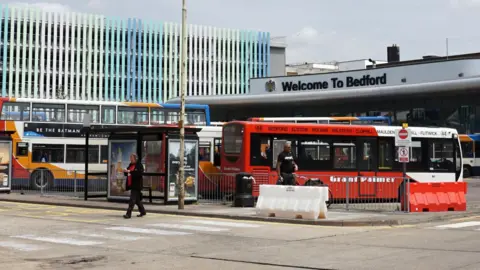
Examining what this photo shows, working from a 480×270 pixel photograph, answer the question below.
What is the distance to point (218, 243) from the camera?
13.8 m

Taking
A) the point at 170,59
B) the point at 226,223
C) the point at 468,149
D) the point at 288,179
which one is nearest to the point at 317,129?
the point at 288,179

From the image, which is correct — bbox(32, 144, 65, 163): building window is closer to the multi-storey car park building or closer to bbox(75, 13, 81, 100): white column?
the multi-storey car park building

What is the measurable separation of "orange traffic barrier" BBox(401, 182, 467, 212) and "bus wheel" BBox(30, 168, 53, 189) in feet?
56.5

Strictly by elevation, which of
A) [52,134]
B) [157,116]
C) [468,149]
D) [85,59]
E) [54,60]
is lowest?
[468,149]

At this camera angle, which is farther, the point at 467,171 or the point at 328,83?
the point at 328,83

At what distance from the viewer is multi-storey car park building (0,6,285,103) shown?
9512 centimetres

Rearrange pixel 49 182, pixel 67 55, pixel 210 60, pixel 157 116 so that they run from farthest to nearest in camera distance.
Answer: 1. pixel 210 60
2. pixel 67 55
3. pixel 157 116
4. pixel 49 182

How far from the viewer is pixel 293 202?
1836 cm

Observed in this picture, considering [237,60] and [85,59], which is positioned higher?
[237,60]

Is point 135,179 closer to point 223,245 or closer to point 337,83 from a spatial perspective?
point 223,245

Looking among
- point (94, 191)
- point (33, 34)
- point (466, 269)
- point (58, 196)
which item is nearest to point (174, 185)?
point (94, 191)

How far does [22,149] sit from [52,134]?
1569 millimetres

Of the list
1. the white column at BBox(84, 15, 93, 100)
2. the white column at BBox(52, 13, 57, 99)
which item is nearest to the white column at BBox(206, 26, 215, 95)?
the white column at BBox(84, 15, 93, 100)

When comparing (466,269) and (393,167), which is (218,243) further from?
(393,167)
